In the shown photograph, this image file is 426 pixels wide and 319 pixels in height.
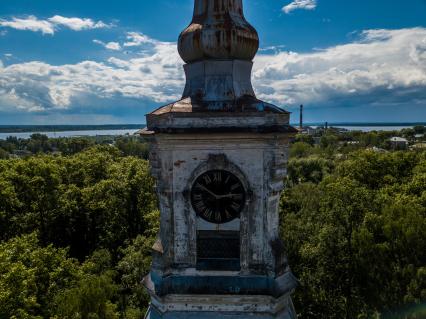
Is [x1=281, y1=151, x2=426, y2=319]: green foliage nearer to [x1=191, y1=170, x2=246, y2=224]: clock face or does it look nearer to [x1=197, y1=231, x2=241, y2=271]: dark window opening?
[x1=197, y1=231, x2=241, y2=271]: dark window opening

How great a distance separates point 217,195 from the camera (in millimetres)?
7703

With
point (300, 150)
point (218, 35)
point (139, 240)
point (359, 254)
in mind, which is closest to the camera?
point (218, 35)

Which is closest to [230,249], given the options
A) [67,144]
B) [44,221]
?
[44,221]

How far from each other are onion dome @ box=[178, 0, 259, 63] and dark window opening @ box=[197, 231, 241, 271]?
140 inches

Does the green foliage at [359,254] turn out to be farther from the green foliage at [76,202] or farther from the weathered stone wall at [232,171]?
the green foliage at [76,202]

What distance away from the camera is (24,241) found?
1870cm

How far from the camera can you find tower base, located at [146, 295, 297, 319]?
757 cm

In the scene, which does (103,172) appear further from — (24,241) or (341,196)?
(341,196)

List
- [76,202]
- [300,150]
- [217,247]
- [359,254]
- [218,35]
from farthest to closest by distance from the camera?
[300,150] → [76,202] → [359,254] → [217,247] → [218,35]

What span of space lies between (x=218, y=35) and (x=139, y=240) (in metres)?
19.5

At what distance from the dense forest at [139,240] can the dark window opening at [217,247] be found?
946 cm

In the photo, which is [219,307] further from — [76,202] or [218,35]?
[76,202]

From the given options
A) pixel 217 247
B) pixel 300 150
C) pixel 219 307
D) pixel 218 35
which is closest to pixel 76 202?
pixel 217 247

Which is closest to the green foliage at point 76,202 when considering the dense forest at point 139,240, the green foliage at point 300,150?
the dense forest at point 139,240
